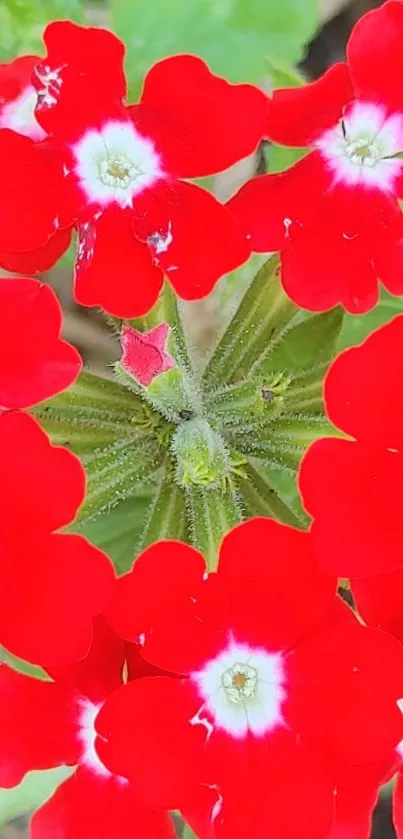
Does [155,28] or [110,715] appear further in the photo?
[155,28]

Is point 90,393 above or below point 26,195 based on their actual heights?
below

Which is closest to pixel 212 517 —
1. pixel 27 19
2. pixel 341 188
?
pixel 341 188

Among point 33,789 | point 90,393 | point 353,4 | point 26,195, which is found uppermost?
point 353,4

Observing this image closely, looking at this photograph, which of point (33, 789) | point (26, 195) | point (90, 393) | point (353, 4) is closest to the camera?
point (26, 195)

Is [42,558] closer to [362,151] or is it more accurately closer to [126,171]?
[126,171]

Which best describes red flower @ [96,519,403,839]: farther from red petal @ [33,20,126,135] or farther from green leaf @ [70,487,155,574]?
green leaf @ [70,487,155,574]

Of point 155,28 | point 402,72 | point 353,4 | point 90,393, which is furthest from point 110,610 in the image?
point 353,4

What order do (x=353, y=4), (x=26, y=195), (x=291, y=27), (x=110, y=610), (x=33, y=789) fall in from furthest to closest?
(x=353, y=4), (x=291, y=27), (x=33, y=789), (x=26, y=195), (x=110, y=610)

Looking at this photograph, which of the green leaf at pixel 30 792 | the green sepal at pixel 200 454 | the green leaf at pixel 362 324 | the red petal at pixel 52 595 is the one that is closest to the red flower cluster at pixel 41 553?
the red petal at pixel 52 595

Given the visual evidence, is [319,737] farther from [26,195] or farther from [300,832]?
[26,195]
